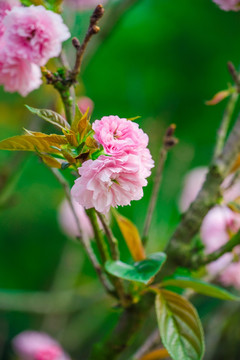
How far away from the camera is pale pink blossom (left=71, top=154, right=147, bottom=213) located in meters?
0.33

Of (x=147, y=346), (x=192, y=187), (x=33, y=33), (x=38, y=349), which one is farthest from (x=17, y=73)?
(x=192, y=187)

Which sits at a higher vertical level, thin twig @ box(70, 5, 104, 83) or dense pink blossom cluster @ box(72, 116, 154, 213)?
thin twig @ box(70, 5, 104, 83)

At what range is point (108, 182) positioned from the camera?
0.33 m

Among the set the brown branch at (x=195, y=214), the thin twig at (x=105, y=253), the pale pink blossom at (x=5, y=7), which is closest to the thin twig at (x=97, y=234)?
the thin twig at (x=105, y=253)

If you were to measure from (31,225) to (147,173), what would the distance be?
5.31ft

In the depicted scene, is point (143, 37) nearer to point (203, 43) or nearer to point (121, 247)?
point (203, 43)

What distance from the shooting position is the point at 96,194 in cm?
33

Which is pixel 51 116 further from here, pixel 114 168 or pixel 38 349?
pixel 38 349

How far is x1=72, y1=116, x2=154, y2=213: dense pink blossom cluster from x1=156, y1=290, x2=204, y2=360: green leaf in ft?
0.58

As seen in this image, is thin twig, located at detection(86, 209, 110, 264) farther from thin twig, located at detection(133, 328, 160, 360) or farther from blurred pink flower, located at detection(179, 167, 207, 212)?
blurred pink flower, located at detection(179, 167, 207, 212)

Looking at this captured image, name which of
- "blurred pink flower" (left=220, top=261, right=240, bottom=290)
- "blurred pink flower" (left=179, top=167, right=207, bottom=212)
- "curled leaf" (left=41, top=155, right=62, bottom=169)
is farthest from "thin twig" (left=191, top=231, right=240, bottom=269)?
"blurred pink flower" (left=179, top=167, right=207, bottom=212)

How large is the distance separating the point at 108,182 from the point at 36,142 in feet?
0.26

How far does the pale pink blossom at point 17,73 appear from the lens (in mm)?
440

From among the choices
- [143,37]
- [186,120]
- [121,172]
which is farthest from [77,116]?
[143,37]
